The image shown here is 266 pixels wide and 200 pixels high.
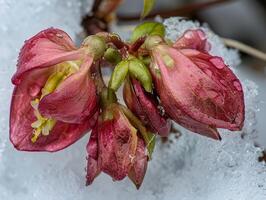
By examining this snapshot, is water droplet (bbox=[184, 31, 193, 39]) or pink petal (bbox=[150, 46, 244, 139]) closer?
pink petal (bbox=[150, 46, 244, 139])

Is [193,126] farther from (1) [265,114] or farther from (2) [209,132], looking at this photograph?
(1) [265,114]

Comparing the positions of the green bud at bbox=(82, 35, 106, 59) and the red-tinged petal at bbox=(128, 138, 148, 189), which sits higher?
the green bud at bbox=(82, 35, 106, 59)

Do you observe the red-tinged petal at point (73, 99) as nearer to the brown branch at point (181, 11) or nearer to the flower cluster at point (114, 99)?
the flower cluster at point (114, 99)

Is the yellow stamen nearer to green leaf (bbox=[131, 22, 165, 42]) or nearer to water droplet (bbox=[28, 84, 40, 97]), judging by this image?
water droplet (bbox=[28, 84, 40, 97])

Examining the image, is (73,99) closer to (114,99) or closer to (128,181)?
(114,99)

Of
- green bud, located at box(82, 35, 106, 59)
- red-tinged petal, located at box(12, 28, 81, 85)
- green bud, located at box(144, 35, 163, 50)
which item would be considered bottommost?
green bud, located at box(144, 35, 163, 50)

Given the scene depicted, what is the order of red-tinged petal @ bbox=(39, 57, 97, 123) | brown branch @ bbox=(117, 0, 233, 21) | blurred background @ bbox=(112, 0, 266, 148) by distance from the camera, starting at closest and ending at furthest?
red-tinged petal @ bbox=(39, 57, 97, 123)
brown branch @ bbox=(117, 0, 233, 21)
blurred background @ bbox=(112, 0, 266, 148)

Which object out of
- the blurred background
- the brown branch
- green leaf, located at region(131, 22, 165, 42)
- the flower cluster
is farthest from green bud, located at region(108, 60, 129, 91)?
the blurred background

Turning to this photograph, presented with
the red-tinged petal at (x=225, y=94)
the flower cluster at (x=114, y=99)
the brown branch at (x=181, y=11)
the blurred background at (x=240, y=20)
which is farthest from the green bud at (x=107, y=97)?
the blurred background at (x=240, y=20)

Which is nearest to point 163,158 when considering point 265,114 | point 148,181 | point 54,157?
point 148,181
